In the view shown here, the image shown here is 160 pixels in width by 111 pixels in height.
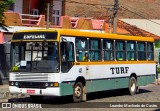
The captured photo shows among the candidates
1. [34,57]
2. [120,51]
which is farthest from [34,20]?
[34,57]

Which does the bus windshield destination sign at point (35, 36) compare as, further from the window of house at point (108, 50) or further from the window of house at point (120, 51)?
the window of house at point (120, 51)

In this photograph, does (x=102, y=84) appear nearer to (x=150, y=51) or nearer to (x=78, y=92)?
(x=78, y=92)

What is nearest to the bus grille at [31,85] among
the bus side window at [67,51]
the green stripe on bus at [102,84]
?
the green stripe on bus at [102,84]

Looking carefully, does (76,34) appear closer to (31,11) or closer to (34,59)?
(34,59)

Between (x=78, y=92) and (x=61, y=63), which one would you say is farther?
(x=78, y=92)

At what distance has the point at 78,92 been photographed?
18.0 meters

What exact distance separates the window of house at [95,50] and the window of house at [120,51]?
1.65 meters

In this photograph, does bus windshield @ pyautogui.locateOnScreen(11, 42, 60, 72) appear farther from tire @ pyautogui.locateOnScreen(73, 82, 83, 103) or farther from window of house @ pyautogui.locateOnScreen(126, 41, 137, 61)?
window of house @ pyautogui.locateOnScreen(126, 41, 137, 61)

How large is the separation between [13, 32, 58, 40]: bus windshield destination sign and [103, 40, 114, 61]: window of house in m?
3.62

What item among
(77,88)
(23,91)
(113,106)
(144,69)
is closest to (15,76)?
(23,91)

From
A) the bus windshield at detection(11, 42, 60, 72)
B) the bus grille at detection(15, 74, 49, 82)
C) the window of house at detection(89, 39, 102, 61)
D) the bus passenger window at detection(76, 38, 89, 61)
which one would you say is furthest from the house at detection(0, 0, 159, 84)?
the bus grille at detection(15, 74, 49, 82)

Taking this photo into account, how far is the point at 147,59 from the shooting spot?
2412 cm

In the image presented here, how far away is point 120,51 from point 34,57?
5.40 meters

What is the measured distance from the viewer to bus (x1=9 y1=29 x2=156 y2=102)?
16906 mm
